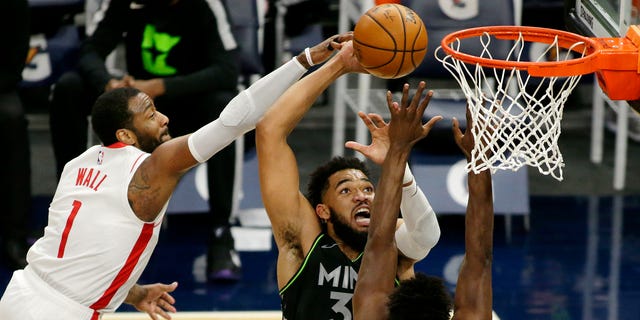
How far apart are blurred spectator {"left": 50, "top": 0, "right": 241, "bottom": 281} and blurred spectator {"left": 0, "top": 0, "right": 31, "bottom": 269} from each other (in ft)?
0.77

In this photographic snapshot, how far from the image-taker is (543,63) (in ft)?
13.5

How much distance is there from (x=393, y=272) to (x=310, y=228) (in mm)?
837

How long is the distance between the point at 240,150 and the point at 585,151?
132 inches

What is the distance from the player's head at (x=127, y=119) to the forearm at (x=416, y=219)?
111 centimetres

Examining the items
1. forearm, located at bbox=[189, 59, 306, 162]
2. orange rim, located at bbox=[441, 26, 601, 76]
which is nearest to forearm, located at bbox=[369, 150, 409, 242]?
orange rim, located at bbox=[441, 26, 601, 76]

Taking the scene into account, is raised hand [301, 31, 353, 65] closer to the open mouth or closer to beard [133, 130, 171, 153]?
the open mouth

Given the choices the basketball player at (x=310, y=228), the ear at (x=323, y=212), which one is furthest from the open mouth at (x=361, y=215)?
the ear at (x=323, y=212)

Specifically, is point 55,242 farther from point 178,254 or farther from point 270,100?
point 178,254

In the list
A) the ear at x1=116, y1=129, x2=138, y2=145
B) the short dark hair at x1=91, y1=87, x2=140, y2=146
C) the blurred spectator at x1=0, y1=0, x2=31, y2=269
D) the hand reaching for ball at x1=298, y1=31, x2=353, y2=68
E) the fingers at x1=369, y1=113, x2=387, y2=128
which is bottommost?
the blurred spectator at x1=0, y1=0, x2=31, y2=269

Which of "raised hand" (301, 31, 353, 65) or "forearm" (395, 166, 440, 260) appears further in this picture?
"raised hand" (301, 31, 353, 65)

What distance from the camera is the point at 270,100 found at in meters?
4.34

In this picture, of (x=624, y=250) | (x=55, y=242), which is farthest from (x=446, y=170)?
(x=55, y=242)

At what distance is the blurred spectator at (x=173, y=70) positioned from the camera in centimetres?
706

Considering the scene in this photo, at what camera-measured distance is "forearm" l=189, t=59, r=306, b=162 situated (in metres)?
4.26
